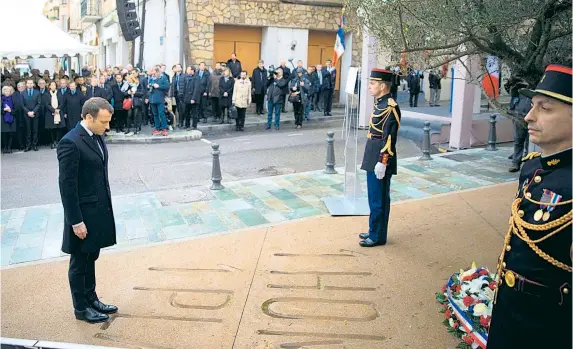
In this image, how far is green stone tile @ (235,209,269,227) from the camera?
851cm

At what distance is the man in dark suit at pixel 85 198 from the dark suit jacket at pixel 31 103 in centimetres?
1085

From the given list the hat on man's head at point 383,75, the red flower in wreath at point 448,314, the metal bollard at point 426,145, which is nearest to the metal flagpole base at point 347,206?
Result: the hat on man's head at point 383,75

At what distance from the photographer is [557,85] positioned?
3.06 m

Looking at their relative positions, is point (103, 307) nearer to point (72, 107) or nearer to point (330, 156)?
point (330, 156)

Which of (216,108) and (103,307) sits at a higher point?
(216,108)

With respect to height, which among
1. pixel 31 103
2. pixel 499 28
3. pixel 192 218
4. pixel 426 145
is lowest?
pixel 192 218

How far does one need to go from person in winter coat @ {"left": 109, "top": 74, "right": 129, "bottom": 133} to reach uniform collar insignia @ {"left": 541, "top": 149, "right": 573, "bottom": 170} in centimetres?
1530

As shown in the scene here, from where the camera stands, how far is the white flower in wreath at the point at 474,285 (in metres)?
4.98

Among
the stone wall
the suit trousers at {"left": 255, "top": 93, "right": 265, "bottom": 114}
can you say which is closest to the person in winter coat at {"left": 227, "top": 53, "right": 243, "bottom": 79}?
the suit trousers at {"left": 255, "top": 93, "right": 265, "bottom": 114}

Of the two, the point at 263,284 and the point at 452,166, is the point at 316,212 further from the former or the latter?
the point at 452,166

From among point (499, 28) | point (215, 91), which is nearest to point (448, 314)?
point (499, 28)

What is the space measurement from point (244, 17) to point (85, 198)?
61.4 feet

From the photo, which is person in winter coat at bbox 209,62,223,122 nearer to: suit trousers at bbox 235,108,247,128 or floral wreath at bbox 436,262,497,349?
suit trousers at bbox 235,108,247,128

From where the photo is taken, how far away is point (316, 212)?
29.6 feet
